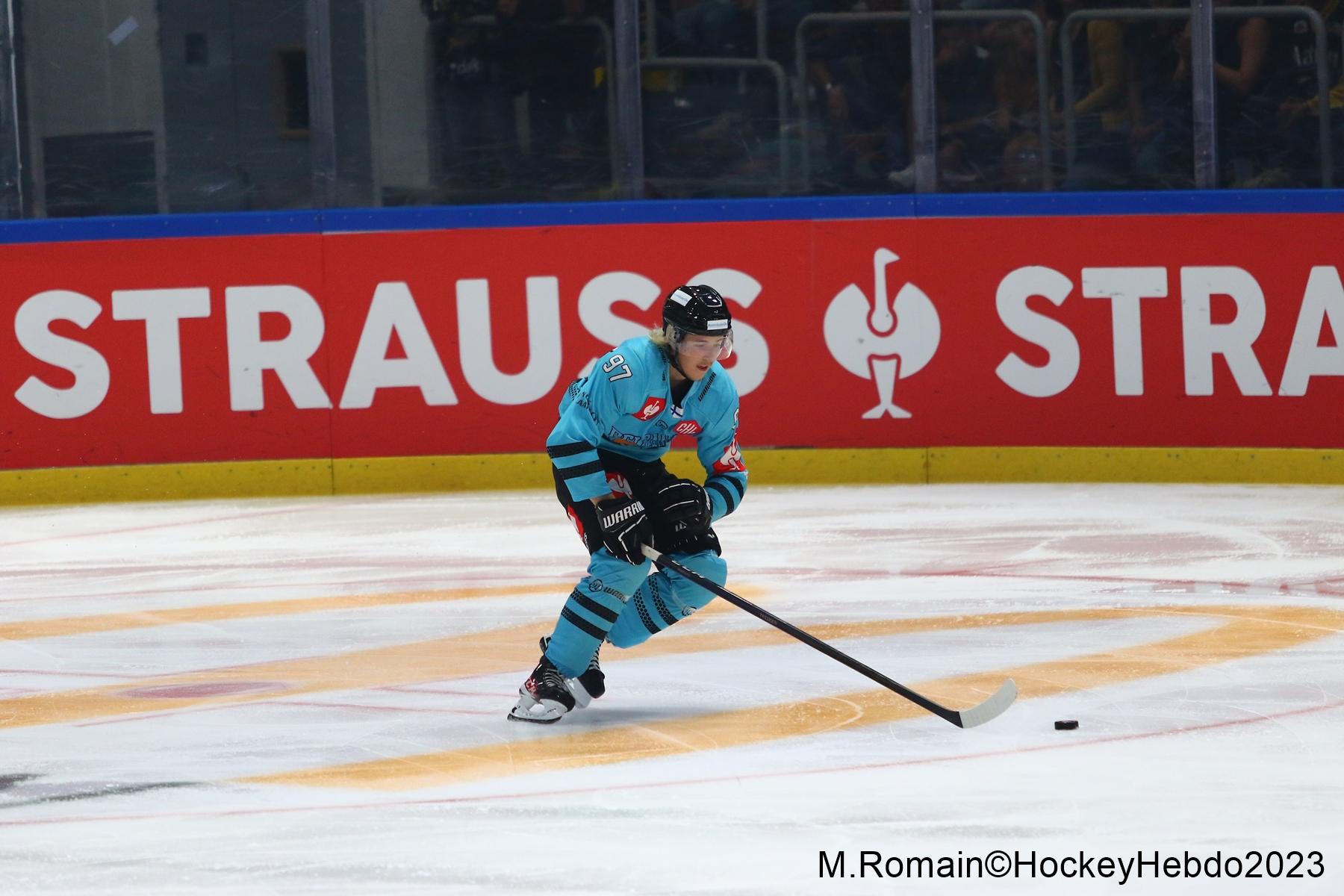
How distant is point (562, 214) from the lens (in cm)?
1061

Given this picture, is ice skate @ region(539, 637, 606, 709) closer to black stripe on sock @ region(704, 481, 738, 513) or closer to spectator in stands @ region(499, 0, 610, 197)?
black stripe on sock @ region(704, 481, 738, 513)

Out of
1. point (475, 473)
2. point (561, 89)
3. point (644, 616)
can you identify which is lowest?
point (475, 473)

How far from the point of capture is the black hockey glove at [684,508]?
5.08 m

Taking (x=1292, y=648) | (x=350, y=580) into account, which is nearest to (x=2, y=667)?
(x=350, y=580)

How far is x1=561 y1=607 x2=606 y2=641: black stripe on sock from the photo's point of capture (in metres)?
5.22

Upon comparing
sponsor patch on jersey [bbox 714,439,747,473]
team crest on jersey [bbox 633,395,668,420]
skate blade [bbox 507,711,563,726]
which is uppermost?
team crest on jersey [bbox 633,395,668,420]

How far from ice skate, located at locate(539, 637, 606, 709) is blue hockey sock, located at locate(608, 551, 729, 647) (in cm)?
10

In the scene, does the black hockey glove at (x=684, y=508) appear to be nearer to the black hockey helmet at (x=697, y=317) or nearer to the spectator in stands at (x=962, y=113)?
the black hockey helmet at (x=697, y=317)

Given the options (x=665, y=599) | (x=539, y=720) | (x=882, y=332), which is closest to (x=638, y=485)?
(x=665, y=599)

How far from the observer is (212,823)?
169 inches

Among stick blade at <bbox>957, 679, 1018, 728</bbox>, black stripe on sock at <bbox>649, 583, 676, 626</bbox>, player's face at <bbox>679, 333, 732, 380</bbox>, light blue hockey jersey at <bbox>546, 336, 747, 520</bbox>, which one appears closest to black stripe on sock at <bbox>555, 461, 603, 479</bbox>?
light blue hockey jersey at <bbox>546, 336, 747, 520</bbox>

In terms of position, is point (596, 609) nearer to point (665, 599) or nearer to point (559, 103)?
point (665, 599)

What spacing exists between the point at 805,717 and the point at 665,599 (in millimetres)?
491

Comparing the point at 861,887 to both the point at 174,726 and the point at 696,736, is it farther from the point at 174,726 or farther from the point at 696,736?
the point at 174,726
